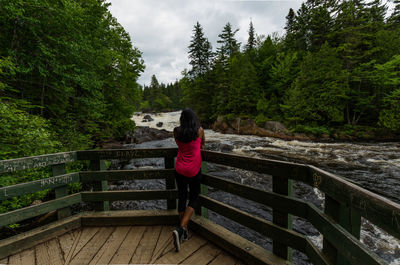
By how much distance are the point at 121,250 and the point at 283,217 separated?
92.3 inches

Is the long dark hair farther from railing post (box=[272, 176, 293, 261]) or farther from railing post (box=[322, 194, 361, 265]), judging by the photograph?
railing post (box=[322, 194, 361, 265])

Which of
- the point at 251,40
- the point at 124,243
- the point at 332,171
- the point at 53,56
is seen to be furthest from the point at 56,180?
A: the point at 251,40

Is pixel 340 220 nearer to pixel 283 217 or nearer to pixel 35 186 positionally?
pixel 283 217

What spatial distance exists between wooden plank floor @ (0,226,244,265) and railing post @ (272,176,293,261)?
22.0 inches

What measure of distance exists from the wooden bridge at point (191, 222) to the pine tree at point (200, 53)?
41.3m

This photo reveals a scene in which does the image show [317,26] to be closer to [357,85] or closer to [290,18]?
[357,85]

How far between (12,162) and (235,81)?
33160 mm

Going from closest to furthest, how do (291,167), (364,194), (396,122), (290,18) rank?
(364,194) < (291,167) < (396,122) < (290,18)

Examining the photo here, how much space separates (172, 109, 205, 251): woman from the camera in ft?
8.74

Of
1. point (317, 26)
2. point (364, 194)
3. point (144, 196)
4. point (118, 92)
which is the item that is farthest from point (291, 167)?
point (317, 26)

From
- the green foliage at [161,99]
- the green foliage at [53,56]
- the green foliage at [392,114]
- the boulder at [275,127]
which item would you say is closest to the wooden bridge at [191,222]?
the green foliage at [53,56]

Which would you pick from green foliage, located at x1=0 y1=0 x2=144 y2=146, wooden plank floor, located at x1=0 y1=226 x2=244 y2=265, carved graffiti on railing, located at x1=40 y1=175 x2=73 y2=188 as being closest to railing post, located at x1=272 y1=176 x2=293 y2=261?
wooden plank floor, located at x1=0 y1=226 x2=244 y2=265

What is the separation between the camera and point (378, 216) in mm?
1198

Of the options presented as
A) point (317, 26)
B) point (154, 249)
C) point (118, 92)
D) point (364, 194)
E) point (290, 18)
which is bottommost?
point (154, 249)
